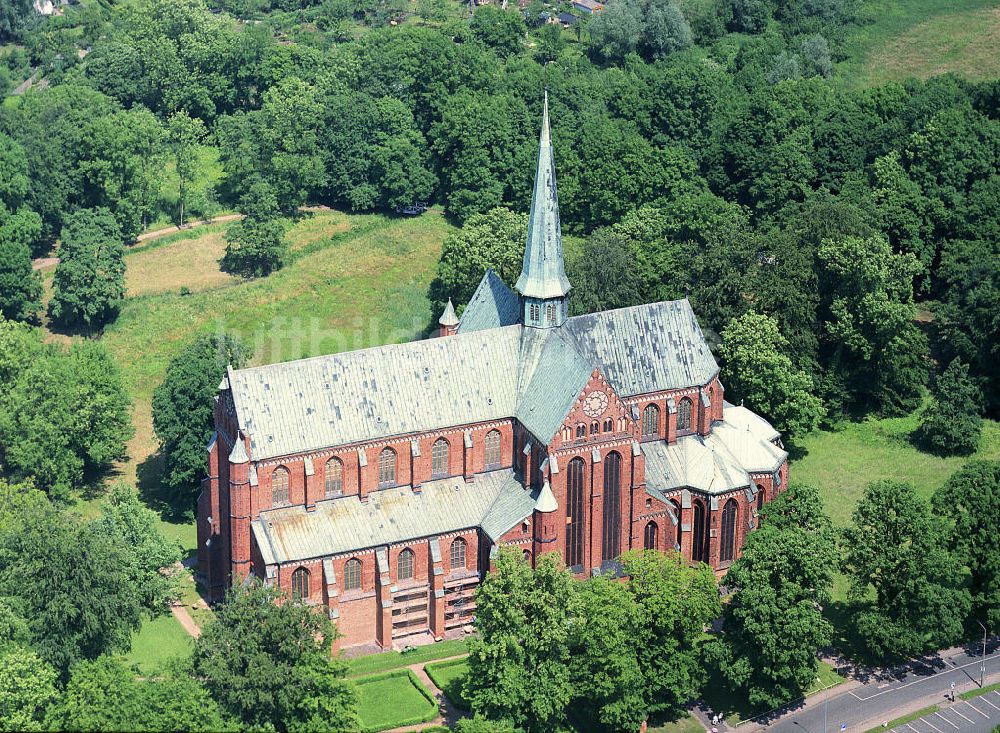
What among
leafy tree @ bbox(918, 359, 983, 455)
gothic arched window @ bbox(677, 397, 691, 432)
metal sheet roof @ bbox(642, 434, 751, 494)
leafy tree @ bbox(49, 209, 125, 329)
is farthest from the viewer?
leafy tree @ bbox(49, 209, 125, 329)

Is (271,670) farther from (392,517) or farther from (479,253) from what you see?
(479,253)

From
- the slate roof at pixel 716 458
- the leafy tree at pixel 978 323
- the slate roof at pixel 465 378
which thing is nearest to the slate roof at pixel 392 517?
the slate roof at pixel 465 378

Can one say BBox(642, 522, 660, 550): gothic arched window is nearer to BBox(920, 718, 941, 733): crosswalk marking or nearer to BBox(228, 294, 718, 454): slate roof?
BBox(228, 294, 718, 454): slate roof

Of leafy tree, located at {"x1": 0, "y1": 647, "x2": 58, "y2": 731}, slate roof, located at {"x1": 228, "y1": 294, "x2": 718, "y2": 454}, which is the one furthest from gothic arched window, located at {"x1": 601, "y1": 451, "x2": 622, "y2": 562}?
leafy tree, located at {"x1": 0, "y1": 647, "x2": 58, "y2": 731}

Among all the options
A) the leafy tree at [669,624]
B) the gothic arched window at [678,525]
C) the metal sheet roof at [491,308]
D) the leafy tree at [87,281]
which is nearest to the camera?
the leafy tree at [669,624]

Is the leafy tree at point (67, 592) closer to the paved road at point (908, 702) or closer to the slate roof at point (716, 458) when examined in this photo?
the slate roof at point (716, 458)

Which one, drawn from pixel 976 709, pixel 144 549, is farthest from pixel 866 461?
pixel 144 549
